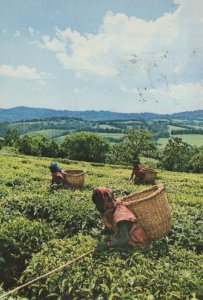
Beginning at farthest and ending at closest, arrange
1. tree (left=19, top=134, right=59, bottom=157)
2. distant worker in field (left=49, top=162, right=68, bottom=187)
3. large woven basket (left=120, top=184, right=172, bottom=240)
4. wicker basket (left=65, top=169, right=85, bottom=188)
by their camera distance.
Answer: tree (left=19, top=134, right=59, bottom=157), wicker basket (left=65, top=169, right=85, bottom=188), distant worker in field (left=49, top=162, right=68, bottom=187), large woven basket (left=120, top=184, right=172, bottom=240)

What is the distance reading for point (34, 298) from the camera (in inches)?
277

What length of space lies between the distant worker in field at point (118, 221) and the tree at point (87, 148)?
98.0m

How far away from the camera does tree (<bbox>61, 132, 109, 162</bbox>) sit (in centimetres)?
10807

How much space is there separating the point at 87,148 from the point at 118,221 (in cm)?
10021

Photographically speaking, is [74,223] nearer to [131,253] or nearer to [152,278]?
[131,253]

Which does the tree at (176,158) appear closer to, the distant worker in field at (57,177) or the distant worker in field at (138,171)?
the distant worker in field at (138,171)

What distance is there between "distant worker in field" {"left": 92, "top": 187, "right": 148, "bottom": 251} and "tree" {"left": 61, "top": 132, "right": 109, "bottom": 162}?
9795 centimetres

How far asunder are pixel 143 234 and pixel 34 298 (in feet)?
9.68

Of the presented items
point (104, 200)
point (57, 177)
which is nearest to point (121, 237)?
point (104, 200)

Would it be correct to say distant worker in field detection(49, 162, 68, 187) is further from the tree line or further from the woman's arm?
the tree line

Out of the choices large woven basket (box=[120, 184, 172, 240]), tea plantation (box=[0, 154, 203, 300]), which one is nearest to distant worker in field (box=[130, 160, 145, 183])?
tea plantation (box=[0, 154, 203, 300])

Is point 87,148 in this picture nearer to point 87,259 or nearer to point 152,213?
point 152,213

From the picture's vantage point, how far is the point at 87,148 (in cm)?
10838

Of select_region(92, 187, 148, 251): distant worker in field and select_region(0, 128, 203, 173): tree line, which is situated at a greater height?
select_region(92, 187, 148, 251): distant worker in field
